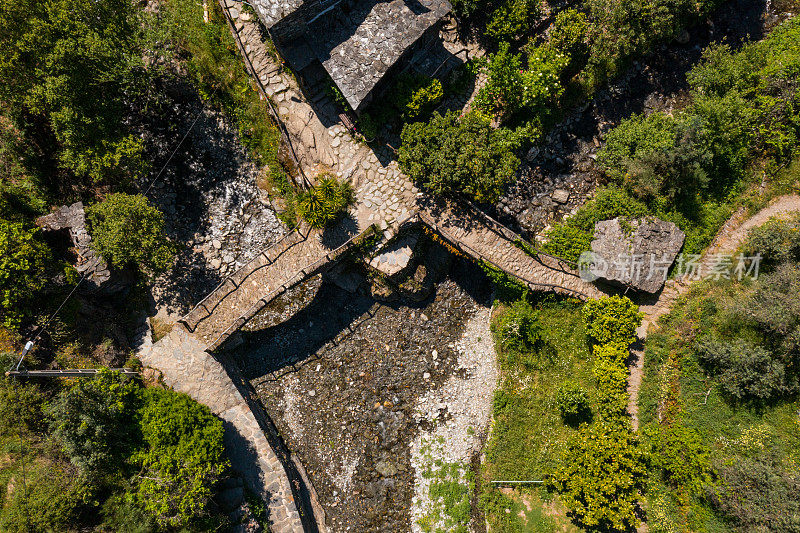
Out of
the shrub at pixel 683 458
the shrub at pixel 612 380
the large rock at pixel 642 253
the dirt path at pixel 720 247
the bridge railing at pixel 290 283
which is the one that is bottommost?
the shrub at pixel 683 458

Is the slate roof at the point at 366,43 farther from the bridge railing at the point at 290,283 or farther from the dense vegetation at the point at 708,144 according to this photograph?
the dense vegetation at the point at 708,144

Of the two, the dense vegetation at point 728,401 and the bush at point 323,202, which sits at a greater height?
the bush at point 323,202

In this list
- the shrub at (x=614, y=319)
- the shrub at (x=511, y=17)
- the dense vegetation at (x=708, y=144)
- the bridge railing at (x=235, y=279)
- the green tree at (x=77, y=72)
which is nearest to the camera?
the green tree at (x=77, y=72)

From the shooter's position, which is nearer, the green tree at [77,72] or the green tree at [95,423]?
the green tree at [77,72]

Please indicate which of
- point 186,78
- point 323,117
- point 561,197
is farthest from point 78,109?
point 561,197

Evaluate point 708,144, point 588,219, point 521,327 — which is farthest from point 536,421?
point 708,144

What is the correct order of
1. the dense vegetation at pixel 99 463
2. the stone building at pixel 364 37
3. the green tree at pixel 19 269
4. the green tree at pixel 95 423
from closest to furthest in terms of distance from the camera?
1. the dense vegetation at pixel 99 463
2. the green tree at pixel 95 423
3. the green tree at pixel 19 269
4. the stone building at pixel 364 37

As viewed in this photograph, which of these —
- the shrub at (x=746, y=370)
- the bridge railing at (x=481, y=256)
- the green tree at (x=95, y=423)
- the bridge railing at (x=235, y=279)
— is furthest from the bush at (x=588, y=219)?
the green tree at (x=95, y=423)

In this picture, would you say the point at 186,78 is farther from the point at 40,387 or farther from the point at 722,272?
the point at 722,272

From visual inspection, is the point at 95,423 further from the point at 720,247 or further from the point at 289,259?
the point at 720,247
